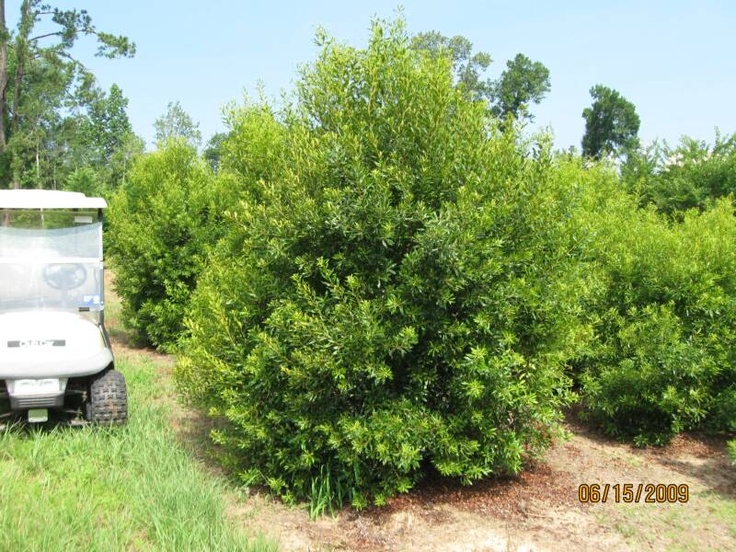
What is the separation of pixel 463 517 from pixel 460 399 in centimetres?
76

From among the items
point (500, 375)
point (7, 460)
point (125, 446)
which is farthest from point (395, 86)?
point (7, 460)

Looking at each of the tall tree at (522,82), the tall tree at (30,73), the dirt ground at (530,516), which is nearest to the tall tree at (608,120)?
the tall tree at (522,82)

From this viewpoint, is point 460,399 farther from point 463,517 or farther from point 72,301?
point 72,301

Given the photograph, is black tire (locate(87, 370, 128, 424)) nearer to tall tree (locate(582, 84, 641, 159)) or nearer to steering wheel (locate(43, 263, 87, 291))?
steering wheel (locate(43, 263, 87, 291))

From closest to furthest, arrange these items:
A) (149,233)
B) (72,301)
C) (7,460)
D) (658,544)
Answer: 1. (658,544)
2. (7,460)
3. (72,301)
4. (149,233)

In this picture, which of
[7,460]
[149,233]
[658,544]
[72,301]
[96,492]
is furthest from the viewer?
[149,233]

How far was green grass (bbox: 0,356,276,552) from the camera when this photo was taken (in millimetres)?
3576

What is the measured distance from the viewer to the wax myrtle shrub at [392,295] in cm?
408

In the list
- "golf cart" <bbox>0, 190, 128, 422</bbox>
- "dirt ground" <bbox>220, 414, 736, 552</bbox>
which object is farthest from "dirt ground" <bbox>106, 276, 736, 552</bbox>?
"golf cart" <bbox>0, 190, 128, 422</bbox>

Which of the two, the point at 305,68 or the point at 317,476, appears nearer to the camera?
the point at 317,476

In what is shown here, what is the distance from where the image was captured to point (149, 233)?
31.6 feet

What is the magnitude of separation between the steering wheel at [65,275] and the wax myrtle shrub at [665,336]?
174 inches

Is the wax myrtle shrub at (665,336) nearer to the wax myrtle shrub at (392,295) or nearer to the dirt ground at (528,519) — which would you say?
the dirt ground at (528,519)

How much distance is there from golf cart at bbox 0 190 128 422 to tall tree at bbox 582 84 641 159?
50.3 metres
